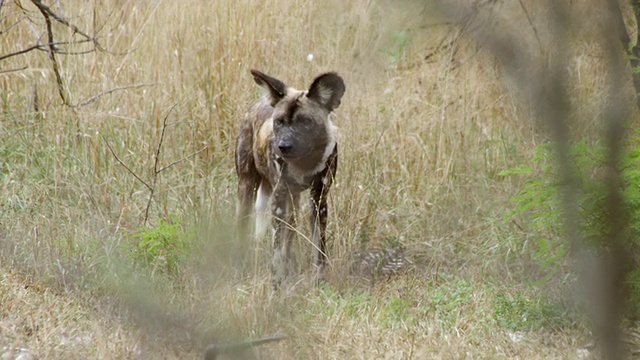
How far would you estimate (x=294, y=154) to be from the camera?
502 centimetres

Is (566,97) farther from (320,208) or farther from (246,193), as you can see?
(246,193)

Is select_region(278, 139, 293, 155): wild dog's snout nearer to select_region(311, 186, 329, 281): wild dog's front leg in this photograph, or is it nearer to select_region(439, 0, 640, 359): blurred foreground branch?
select_region(311, 186, 329, 281): wild dog's front leg

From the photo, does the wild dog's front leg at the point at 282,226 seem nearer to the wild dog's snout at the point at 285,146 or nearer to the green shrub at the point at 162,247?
the wild dog's snout at the point at 285,146

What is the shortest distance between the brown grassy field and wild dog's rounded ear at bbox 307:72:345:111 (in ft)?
0.53

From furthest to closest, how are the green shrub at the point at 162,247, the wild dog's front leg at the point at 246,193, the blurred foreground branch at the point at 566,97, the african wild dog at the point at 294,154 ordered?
1. the wild dog's front leg at the point at 246,193
2. the african wild dog at the point at 294,154
3. the green shrub at the point at 162,247
4. the blurred foreground branch at the point at 566,97

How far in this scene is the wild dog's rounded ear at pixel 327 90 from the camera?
5012 millimetres

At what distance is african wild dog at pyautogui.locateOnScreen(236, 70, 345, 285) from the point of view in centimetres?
506

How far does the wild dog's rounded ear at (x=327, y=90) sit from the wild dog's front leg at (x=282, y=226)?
1.91 ft

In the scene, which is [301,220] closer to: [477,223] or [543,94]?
[477,223]

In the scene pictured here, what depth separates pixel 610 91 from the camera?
0.94 meters

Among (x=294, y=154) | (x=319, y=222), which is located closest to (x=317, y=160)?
(x=294, y=154)

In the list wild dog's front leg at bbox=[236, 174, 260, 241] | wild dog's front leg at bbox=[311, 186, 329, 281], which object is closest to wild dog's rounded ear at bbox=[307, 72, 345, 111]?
wild dog's front leg at bbox=[311, 186, 329, 281]

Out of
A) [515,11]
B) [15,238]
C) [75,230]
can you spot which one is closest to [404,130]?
[75,230]

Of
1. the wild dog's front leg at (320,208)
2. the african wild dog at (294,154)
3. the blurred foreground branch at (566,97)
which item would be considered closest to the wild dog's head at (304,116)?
the african wild dog at (294,154)
